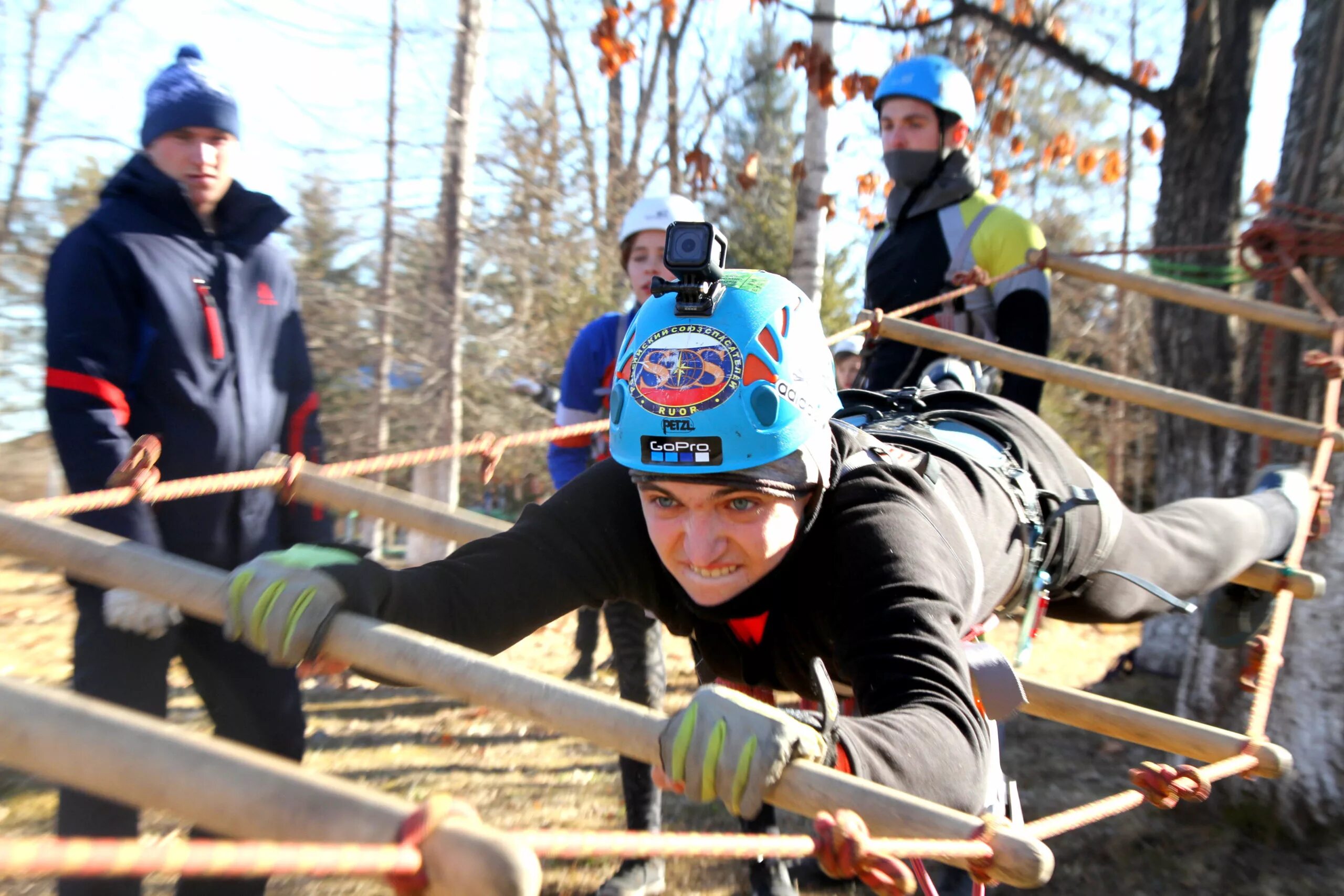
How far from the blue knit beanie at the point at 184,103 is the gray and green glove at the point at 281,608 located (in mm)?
1811

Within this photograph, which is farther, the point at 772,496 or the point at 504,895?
the point at 772,496

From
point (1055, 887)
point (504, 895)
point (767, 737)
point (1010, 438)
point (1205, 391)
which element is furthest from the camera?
point (1205, 391)

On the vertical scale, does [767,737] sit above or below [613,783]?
above

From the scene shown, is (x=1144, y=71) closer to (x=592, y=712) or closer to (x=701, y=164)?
(x=701, y=164)

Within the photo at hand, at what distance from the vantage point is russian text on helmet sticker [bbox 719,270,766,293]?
7.69ft

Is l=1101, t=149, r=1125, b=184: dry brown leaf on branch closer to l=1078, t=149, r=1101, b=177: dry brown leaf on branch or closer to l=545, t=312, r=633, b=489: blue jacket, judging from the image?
l=1078, t=149, r=1101, b=177: dry brown leaf on branch

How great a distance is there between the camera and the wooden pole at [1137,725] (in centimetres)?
281

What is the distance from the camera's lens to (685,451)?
7.06 feet

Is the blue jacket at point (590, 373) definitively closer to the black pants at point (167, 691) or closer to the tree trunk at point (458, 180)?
the black pants at point (167, 691)

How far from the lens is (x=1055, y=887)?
412cm

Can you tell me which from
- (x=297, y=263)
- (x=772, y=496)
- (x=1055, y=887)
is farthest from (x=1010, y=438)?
(x=297, y=263)

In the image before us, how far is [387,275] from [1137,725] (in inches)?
280

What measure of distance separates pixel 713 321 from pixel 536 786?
136 inches

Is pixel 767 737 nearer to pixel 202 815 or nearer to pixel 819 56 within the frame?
pixel 202 815
